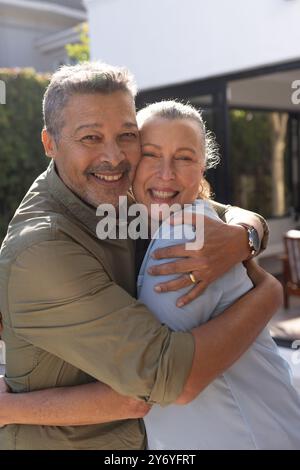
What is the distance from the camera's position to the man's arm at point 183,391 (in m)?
1.28

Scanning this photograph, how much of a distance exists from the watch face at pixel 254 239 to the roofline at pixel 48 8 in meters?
13.2

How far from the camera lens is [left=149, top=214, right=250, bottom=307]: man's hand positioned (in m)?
1.35

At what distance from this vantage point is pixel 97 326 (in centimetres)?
126

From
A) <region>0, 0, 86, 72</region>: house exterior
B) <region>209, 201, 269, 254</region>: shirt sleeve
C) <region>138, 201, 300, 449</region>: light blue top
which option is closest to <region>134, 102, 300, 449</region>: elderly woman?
<region>138, 201, 300, 449</region>: light blue top

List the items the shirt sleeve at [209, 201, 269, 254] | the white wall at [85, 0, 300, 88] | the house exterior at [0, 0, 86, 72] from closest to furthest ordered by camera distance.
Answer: the shirt sleeve at [209, 201, 269, 254] → the white wall at [85, 0, 300, 88] → the house exterior at [0, 0, 86, 72]

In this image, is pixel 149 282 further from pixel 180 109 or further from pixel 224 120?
pixel 224 120

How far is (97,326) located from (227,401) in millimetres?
380

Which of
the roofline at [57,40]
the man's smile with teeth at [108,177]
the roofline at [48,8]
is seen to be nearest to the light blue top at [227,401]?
the man's smile with teeth at [108,177]

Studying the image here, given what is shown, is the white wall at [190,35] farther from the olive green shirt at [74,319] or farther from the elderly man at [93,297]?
the olive green shirt at [74,319]

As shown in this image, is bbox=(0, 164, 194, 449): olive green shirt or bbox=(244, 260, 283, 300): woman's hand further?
bbox=(244, 260, 283, 300): woman's hand

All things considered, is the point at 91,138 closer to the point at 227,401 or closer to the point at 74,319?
the point at 74,319

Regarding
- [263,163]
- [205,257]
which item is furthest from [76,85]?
[263,163]

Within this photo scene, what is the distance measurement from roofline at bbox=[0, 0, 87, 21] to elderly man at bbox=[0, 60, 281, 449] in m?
13.1

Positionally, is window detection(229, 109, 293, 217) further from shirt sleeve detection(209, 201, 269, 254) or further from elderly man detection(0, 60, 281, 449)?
elderly man detection(0, 60, 281, 449)
